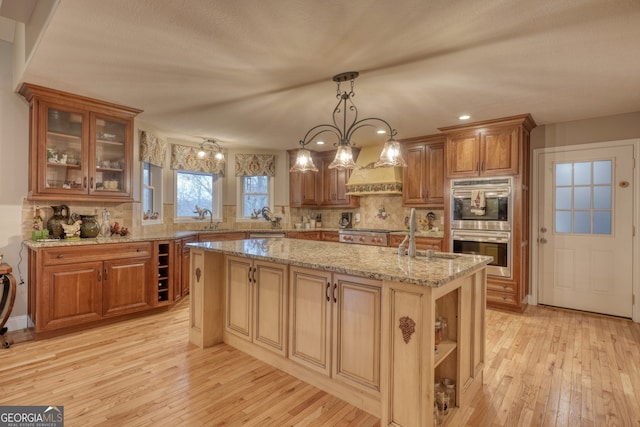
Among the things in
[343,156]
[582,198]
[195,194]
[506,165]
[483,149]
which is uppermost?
[483,149]

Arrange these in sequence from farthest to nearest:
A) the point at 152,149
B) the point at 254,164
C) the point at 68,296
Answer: the point at 254,164 → the point at 152,149 → the point at 68,296

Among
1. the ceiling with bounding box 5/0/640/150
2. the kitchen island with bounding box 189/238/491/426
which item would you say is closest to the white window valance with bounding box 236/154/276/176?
the ceiling with bounding box 5/0/640/150

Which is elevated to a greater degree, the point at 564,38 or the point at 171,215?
the point at 564,38

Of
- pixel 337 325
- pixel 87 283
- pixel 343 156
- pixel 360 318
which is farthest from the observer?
pixel 87 283

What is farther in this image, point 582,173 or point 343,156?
point 582,173

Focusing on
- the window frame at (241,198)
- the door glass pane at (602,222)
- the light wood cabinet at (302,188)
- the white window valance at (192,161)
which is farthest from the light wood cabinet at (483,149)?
the white window valance at (192,161)

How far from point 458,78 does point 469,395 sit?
2449 mm

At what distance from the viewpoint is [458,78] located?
279cm

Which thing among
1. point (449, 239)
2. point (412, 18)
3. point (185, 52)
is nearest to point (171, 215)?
point (185, 52)

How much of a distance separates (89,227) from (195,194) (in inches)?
87.5

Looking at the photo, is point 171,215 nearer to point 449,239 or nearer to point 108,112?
point 108,112

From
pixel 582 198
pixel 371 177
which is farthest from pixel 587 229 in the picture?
pixel 371 177

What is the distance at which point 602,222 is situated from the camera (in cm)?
393

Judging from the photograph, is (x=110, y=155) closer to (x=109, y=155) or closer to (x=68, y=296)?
(x=109, y=155)
